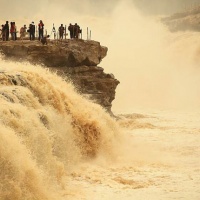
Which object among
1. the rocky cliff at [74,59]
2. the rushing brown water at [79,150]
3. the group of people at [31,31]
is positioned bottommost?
the rushing brown water at [79,150]

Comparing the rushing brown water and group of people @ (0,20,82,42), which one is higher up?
group of people @ (0,20,82,42)

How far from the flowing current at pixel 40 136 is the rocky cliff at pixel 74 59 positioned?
4.99m

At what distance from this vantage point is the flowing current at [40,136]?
8.67m

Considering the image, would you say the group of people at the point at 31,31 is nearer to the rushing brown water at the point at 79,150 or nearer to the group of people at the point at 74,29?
the group of people at the point at 74,29

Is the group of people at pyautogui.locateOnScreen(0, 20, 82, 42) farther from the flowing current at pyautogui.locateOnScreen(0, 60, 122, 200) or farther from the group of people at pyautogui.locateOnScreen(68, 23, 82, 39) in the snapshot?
the flowing current at pyautogui.locateOnScreen(0, 60, 122, 200)

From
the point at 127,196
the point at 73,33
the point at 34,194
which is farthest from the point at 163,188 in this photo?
the point at 73,33

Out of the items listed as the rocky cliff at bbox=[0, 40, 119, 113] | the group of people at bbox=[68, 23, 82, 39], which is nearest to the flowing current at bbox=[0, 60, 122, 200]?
the rocky cliff at bbox=[0, 40, 119, 113]

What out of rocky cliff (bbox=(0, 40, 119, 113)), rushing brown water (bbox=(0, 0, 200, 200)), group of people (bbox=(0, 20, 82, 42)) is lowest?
rushing brown water (bbox=(0, 0, 200, 200))

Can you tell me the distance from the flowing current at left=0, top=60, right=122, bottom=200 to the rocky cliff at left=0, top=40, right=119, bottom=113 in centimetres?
499

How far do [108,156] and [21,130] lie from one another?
5534mm

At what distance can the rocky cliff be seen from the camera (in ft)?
70.9

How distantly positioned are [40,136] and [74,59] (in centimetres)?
1236

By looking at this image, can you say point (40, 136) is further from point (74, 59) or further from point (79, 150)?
point (74, 59)

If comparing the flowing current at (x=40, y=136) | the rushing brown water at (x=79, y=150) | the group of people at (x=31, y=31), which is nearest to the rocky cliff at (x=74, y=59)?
the group of people at (x=31, y=31)
